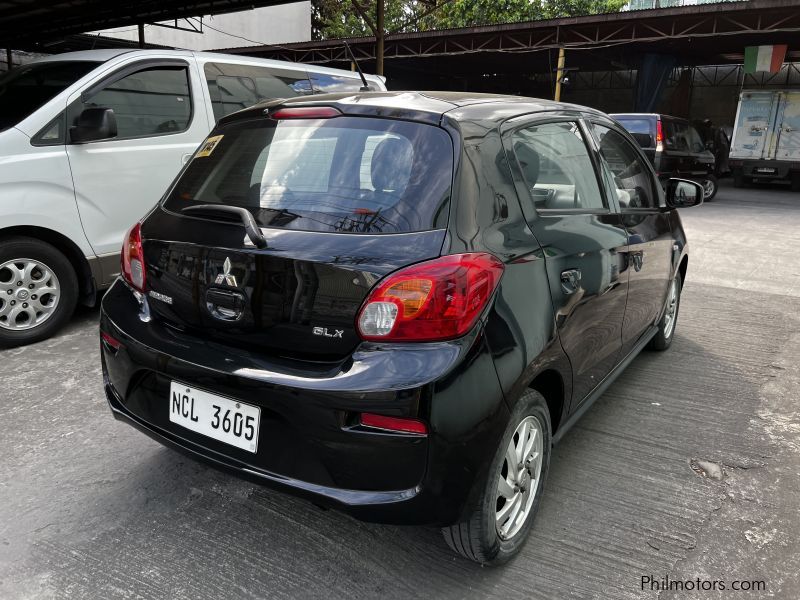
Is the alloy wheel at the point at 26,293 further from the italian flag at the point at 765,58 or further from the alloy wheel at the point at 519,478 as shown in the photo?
the italian flag at the point at 765,58

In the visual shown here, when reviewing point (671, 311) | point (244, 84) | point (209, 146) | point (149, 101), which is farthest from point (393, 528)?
point (244, 84)

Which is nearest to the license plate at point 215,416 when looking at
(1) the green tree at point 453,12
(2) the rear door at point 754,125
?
(2) the rear door at point 754,125

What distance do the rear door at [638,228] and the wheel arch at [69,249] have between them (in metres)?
3.45

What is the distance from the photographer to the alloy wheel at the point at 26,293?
13.4 feet

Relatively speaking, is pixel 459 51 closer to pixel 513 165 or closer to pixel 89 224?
pixel 89 224

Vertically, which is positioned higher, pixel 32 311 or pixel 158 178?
pixel 158 178

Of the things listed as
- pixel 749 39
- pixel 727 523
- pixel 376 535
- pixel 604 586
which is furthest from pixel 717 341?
pixel 749 39

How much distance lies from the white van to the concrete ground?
2.07 feet

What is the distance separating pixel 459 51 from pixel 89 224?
780 inches

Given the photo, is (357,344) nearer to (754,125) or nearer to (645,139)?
(645,139)

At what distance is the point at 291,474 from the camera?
1.94 meters

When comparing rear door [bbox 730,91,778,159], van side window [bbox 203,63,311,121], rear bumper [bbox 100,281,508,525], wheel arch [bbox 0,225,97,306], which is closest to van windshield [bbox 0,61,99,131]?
wheel arch [bbox 0,225,97,306]

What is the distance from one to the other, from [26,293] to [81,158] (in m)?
0.97

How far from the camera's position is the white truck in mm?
17125
